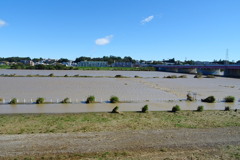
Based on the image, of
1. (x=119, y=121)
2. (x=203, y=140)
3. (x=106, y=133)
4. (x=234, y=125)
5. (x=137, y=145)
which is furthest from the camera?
(x=119, y=121)

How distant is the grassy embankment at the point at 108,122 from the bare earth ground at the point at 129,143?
3.97 ft

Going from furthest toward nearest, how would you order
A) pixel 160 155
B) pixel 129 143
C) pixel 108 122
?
pixel 108 122
pixel 129 143
pixel 160 155

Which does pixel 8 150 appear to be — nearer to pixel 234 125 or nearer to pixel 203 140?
pixel 203 140

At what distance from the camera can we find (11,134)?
39.7 feet

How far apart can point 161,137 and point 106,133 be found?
2.98m

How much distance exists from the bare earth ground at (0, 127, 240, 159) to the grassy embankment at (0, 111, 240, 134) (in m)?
1.21

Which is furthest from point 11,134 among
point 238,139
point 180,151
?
point 238,139

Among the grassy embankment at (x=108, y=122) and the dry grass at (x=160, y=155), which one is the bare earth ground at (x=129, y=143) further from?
the grassy embankment at (x=108, y=122)

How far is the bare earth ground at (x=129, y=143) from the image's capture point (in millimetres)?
9477

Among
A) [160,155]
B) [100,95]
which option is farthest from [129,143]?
[100,95]

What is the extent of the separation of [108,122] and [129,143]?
182 inches

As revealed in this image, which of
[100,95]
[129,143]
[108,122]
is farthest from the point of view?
[100,95]

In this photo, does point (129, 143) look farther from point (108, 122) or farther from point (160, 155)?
point (108, 122)

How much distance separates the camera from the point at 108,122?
1517cm
